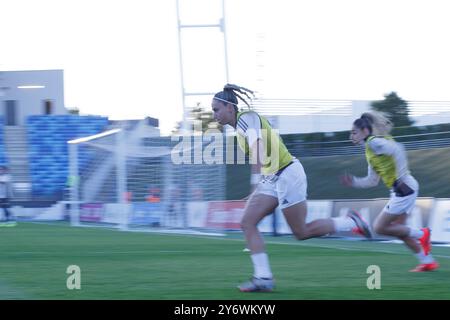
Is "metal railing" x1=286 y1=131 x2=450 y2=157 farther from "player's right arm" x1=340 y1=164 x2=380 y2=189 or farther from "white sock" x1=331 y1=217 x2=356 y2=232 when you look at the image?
"white sock" x1=331 y1=217 x2=356 y2=232

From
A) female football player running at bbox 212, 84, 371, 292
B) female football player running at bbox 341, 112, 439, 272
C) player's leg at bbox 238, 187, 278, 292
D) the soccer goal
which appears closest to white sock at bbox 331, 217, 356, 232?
female football player running at bbox 212, 84, 371, 292

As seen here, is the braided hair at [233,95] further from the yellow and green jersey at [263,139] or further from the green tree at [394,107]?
the green tree at [394,107]

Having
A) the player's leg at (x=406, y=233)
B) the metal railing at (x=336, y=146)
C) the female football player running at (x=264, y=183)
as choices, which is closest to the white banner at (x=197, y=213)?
the player's leg at (x=406, y=233)

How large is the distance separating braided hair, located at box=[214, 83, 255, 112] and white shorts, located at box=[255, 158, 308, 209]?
748 millimetres

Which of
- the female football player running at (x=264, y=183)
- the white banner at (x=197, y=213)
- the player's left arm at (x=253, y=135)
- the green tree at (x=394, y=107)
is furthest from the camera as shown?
the green tree at (x=394, y=107)

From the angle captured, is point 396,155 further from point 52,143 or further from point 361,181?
point 52,143

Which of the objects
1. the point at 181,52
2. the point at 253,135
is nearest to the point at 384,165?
the point at 253,135

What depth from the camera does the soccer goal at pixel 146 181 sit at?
950 inches

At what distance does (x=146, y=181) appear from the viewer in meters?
26.0

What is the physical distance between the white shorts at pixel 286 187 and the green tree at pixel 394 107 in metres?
44.1

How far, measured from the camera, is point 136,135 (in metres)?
26.7

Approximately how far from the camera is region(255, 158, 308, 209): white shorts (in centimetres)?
808

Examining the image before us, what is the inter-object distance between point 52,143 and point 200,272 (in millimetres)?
40409
